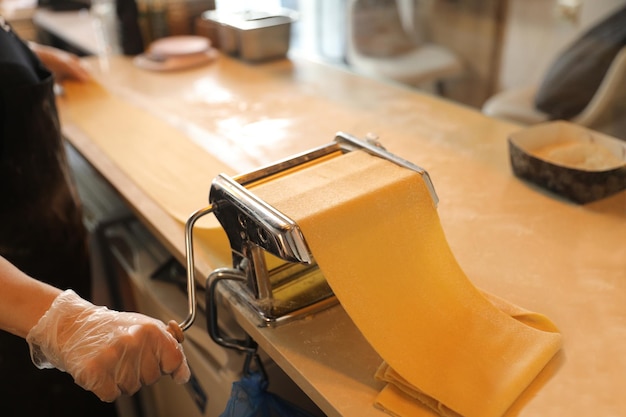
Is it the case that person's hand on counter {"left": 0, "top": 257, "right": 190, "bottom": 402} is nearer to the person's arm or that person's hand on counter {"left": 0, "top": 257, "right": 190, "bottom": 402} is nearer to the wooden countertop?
the person's arm

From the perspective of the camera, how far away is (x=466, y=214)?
3.09ft

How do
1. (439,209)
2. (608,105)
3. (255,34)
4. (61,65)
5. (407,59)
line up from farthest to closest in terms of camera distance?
(407,59)
(608,105)
(255,34)
(61,65)
(439,209)

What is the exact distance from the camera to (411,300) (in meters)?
0.66

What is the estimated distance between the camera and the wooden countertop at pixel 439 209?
25.6 inches

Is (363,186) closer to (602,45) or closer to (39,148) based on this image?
(39,148)

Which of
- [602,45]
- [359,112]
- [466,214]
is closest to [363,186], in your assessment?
[466,214]

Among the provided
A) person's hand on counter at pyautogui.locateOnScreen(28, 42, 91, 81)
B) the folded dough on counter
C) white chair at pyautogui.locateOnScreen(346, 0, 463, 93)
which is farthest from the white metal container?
the folded dough on counter

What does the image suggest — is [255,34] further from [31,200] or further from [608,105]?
[608,105]

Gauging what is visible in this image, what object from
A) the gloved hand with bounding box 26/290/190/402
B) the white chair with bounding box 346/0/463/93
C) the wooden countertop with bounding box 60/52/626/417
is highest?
the gloved hand with bounding box 26/290/190/402

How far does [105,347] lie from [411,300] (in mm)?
334

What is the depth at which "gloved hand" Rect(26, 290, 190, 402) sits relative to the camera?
58 centimetres

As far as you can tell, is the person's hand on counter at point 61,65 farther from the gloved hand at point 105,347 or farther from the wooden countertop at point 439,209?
the gloved hand at point 105,347

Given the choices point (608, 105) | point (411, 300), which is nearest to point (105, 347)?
point (411, 300)

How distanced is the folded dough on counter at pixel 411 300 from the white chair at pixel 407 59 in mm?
1973
